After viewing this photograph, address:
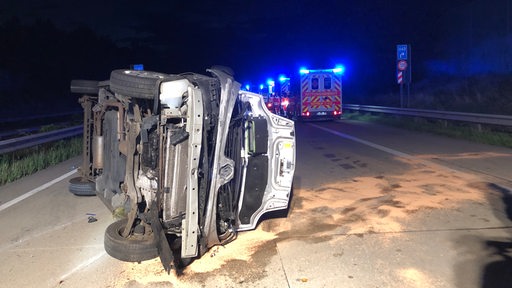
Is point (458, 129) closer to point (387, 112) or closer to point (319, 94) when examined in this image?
point (387, 112)

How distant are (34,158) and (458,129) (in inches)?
534

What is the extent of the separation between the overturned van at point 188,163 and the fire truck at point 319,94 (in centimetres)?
1872

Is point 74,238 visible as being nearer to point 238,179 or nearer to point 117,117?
point 117,117

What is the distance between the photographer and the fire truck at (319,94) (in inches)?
949

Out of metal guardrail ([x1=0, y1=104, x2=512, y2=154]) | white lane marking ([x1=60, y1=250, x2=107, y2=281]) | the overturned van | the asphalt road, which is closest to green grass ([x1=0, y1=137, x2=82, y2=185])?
metal guardrail ([x1=0, y1=104, x2=512, y2=154])

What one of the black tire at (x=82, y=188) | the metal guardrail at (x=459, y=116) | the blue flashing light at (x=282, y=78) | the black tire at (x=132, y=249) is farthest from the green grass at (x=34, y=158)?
the blue flashing light at (x=282, y=78)

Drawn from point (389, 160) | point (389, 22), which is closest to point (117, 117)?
point (389, 160)

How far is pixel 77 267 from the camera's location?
15.4 feet

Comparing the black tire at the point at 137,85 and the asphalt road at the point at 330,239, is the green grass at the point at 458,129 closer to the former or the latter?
the asphalt road at the point at 330,239

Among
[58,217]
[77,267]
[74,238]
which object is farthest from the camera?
[58,217]

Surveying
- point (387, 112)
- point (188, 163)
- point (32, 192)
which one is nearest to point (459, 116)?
point (387, 112)

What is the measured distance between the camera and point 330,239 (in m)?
5.30

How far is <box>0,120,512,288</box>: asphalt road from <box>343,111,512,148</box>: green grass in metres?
4.77

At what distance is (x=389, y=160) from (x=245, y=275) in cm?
708
